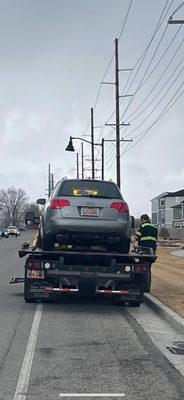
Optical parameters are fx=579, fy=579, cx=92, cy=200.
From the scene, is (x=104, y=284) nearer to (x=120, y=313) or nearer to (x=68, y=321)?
(x=120, y=313)

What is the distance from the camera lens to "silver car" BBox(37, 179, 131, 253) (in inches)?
428

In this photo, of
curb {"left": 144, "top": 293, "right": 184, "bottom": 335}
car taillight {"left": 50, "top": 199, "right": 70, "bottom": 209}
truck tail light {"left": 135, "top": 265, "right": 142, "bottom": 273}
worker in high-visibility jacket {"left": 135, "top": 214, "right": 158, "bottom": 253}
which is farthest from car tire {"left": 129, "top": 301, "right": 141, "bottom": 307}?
worker in high-visibility jacket {"left": 135, "top": 214, "right": 158, "bottom": 253}

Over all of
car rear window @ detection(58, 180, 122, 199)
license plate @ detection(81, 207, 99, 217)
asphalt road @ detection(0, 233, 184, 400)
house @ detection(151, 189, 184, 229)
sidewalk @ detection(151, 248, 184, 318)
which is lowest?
asphalt road @ detection(0, 233, 184, 400)

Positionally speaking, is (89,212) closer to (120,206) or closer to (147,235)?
(120,206)

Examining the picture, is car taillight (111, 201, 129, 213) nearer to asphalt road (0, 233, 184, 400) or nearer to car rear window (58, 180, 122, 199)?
car rear window (58, 180, 122, 199)

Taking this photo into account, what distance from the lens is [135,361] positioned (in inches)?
267

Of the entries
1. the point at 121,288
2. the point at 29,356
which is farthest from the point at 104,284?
the point at 29,356

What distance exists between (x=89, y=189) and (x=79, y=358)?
5.04 meters

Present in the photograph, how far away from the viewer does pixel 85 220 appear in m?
10.9

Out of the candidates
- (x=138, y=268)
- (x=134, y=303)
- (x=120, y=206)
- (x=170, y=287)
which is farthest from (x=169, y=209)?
(x=138, y=268)

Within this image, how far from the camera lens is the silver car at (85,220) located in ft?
35.6

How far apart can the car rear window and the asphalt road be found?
226cm

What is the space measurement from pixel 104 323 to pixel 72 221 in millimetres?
2129

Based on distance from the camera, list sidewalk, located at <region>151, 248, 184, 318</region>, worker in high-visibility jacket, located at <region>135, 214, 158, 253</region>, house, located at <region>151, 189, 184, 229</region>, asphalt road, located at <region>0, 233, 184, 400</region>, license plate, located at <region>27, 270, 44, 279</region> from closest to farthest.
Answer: asphalt road, located at <region>0, 233, 184, 400</region> < license plate, located at <region>27, 270, 44, 279</region> < sidewalk, located at <region>151, 248, 184, 318</region> < worker in high-visibility jacket, located at <region>135, 214, 158, 253</region> < house, located at <region>151, 189, 184, 229</region>
